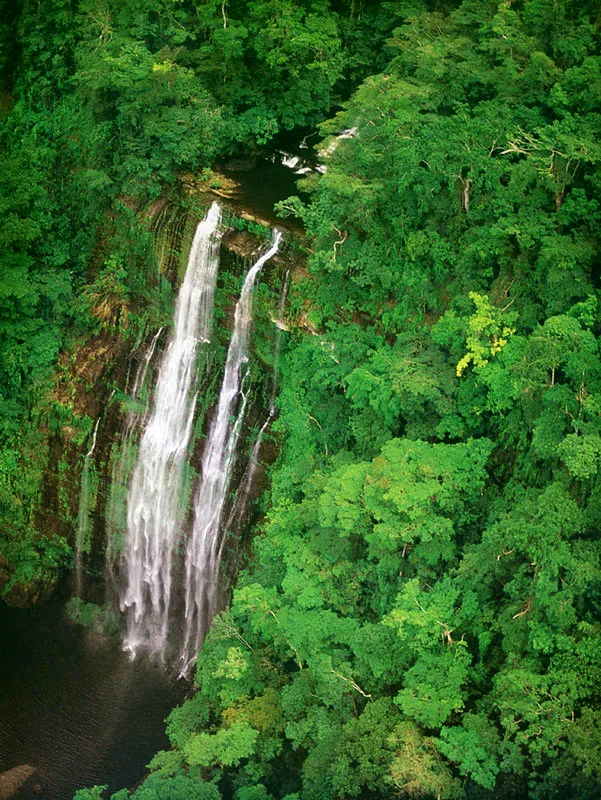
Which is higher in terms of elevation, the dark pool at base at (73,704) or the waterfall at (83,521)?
the waterfall at (83,521)

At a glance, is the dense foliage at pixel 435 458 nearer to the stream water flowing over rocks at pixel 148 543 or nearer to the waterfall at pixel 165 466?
the stream water flowing over rocks at pixel 148 543

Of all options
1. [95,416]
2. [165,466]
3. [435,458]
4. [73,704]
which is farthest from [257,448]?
[73,704]

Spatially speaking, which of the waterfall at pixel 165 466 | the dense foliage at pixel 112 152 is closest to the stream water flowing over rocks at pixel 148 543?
the waterfall at pixel 165 466

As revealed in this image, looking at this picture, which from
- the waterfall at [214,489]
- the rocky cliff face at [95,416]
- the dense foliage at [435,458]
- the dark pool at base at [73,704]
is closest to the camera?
the dense foliage at [435,458]

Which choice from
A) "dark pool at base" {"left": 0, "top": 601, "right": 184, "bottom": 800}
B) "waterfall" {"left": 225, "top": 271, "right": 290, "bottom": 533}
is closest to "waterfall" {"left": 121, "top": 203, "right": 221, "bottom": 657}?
"dark pool at base" {"left": 0, "top": 601, "right": 184, "bottom": 800}

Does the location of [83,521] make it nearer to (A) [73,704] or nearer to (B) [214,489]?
(B) [214,489]

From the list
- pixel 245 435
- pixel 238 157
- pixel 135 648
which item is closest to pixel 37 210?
pixel 238 157
